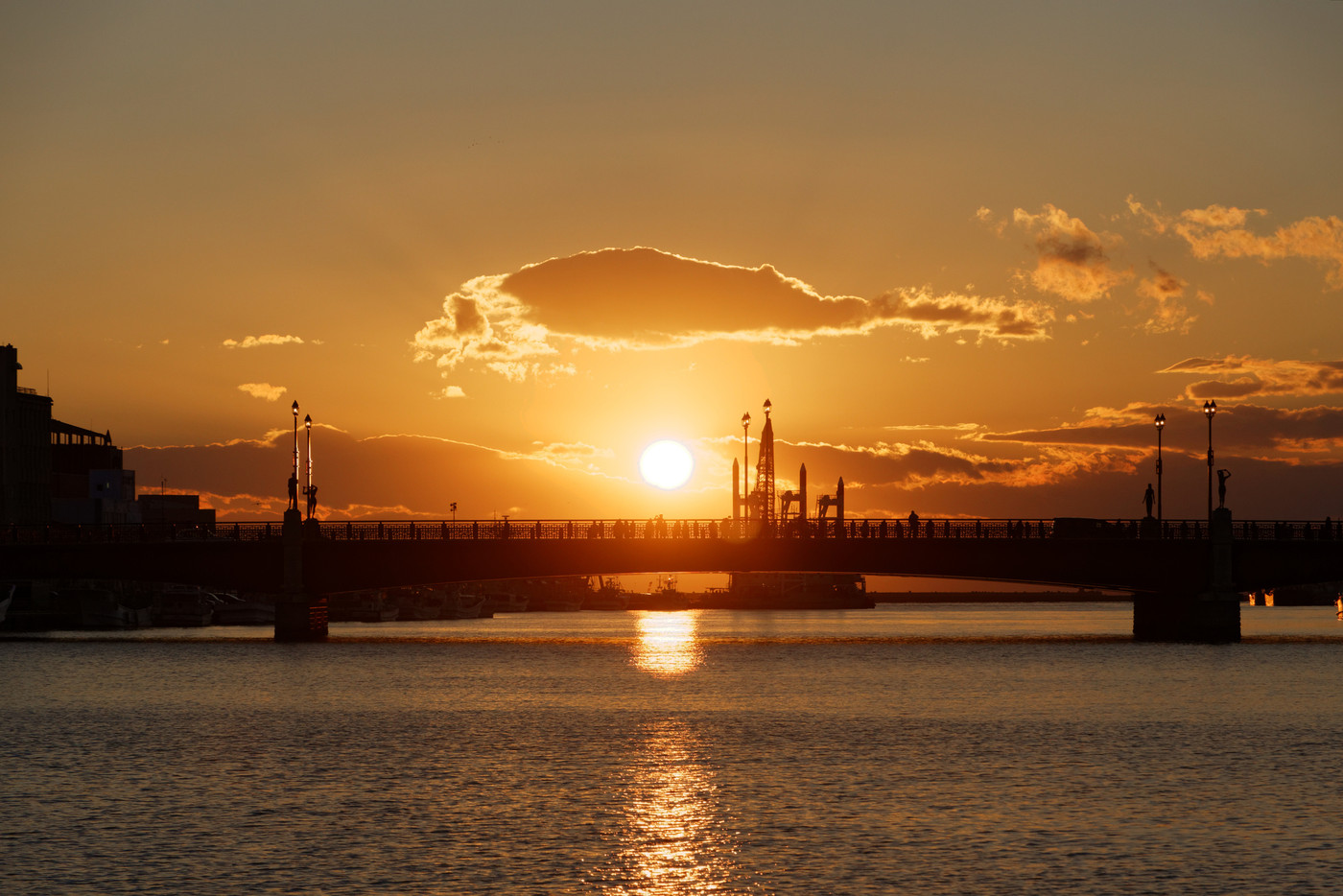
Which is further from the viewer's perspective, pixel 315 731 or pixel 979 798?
pixel 315 731

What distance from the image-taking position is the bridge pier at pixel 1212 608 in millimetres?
113250

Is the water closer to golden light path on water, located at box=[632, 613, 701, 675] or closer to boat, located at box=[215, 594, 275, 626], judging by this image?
golden light path on water, located at box=[632, 613, 701, 675]

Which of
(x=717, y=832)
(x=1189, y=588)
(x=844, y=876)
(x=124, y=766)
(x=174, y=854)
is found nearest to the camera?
(x=844, y=876)

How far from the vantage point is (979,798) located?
136 feet

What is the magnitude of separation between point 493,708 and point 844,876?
4034cm

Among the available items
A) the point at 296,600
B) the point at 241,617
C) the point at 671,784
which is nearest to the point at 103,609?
the point at 241,617

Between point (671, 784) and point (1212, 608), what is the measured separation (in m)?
82.7

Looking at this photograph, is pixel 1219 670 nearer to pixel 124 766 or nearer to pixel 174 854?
pixel 124 766

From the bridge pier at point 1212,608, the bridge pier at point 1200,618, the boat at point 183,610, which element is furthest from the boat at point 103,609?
the bridge pier at point 1200,618

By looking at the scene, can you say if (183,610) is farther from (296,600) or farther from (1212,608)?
(1212,608)

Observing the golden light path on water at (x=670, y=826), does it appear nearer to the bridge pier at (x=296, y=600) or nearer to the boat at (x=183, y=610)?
the bridge pier at (x=296, y=600)

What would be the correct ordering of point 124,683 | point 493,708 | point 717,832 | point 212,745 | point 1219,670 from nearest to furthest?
point 717,832 < point 212,745 < point 493,708 < point 124,683 < point 1219,670

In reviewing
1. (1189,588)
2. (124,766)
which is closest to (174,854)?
(124,766)

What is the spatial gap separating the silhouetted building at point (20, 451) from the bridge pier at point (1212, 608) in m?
130
